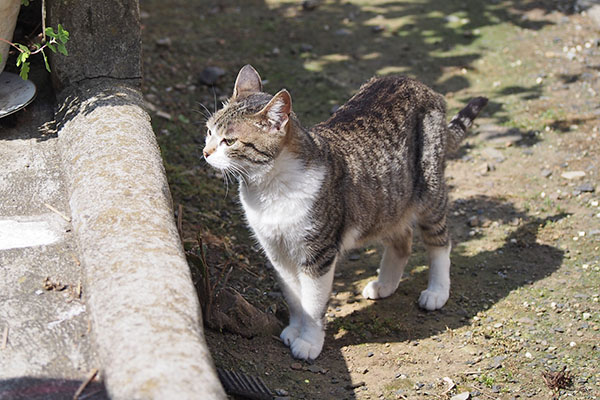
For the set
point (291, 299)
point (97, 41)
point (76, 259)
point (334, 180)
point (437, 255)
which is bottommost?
point (437, 255)

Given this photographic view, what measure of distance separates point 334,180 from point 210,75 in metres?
3.95

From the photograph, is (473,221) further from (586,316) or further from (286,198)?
(286,198)

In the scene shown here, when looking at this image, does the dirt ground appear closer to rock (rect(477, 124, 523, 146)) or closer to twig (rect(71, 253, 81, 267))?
rock (rect(477, 124, 523, 146))

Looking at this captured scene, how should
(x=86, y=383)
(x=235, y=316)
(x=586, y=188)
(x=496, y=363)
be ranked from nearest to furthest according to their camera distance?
(x=86, y=383) < (x=496, y=363) < (x=235, y=316) < (x=586, y=188)

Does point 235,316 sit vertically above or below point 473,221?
above

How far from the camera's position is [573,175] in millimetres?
6312

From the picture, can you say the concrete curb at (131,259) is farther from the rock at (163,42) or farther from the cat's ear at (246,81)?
the rock at (163,42)

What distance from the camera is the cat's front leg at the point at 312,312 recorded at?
167 inches

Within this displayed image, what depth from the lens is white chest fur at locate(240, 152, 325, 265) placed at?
4.03m

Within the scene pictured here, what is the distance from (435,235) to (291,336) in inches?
50.9

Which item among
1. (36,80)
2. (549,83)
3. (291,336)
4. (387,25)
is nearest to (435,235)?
(291,336)

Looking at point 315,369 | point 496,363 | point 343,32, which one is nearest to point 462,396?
point 496,363

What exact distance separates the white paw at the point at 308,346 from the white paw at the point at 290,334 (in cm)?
11

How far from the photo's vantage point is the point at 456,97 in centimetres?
764
